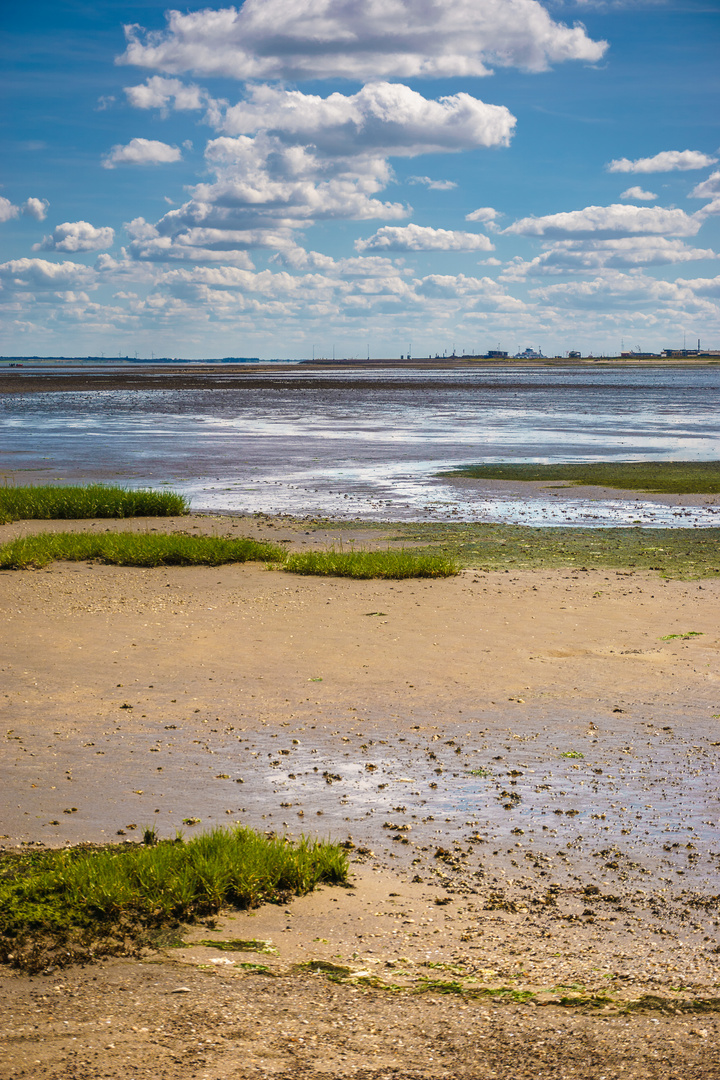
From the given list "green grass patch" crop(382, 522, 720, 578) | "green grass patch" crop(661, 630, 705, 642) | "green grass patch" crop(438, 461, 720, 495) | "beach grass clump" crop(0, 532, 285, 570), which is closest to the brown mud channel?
"green grass patch" crop(661, 630, 705, 642)

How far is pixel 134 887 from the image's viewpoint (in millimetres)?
6195

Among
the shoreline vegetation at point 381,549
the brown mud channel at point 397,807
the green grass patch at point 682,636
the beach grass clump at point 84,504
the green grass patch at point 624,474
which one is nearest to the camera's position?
the brown mud channel at point 397,807

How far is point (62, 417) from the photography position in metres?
62.8

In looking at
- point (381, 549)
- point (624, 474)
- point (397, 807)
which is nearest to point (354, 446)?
point (624, 474)

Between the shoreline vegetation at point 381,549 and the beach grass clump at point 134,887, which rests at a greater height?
the shoreline vegetation at point 381,549

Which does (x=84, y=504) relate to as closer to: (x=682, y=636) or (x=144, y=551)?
(x=144, y=551)

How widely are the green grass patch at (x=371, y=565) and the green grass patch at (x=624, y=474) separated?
13549 millimetres

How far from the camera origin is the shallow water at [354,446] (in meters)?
26.1

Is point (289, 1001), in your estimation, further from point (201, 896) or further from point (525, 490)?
point (525, 490)

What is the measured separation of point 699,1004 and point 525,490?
967 inches

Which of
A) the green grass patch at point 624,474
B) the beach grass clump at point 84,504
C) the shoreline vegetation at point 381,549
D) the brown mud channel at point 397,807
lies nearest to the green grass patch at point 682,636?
the brown mud channel at point 397,807

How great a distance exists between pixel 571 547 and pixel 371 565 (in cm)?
485

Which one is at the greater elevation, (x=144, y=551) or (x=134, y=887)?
(x=144, y=551)

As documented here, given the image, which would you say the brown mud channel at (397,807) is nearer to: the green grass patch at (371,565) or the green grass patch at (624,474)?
the green grass patch at (371,565)
